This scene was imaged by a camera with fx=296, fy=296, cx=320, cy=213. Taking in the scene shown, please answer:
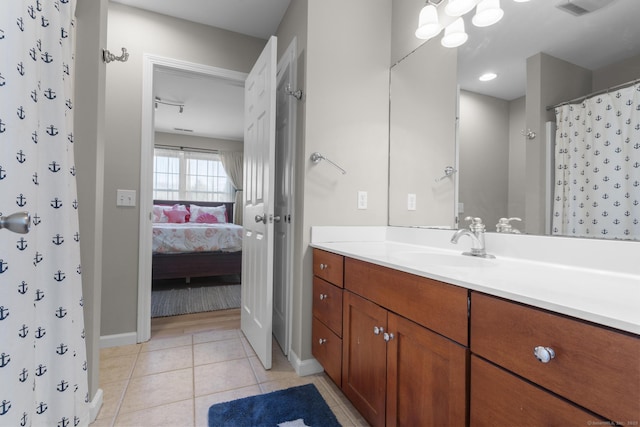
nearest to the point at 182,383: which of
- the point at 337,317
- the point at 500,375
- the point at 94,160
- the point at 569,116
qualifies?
the point at 337,317

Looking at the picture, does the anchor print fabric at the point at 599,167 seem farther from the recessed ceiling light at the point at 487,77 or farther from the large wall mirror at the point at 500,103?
the recessed ceiling light at the point at 487,77

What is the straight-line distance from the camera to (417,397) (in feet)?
3.18

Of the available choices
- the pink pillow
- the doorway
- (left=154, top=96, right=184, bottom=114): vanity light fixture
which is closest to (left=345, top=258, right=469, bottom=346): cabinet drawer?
the doorway

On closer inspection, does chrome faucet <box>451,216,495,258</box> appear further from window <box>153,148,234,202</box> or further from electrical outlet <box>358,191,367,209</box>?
window <box>153,148,234,202</box>

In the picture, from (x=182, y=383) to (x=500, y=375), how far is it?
1.68 metres

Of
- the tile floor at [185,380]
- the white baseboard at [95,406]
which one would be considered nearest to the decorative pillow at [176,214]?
the tile floor at [185,380]

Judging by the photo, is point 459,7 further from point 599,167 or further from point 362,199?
point 362,199

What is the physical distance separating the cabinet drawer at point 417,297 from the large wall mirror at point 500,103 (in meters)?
0.60

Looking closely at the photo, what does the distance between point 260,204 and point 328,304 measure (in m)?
0.81

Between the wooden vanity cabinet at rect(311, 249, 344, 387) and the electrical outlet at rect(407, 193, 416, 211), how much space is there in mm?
624

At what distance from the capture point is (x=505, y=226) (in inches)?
51.4

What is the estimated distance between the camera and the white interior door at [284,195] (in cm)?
196

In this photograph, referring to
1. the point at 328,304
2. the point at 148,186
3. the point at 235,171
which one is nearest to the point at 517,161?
the point at 328,304

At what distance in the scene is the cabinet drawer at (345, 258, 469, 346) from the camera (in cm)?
82
